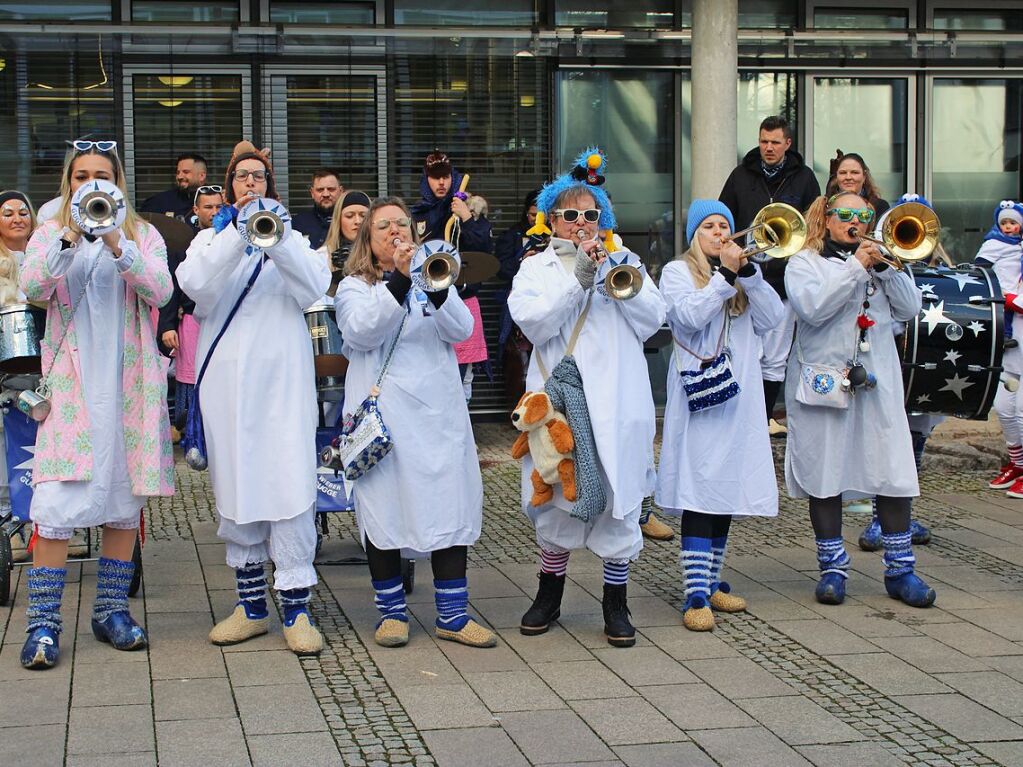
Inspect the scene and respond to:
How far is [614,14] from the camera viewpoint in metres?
12.2

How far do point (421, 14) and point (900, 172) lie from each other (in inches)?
169

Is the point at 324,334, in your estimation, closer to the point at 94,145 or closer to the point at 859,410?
the point at 94,145

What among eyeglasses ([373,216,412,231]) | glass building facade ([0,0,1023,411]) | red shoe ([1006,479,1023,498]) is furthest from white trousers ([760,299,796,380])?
eyeglasses ([373,216,412,231])

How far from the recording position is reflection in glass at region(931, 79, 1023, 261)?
1283 cm

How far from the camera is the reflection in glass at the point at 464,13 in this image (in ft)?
38.9

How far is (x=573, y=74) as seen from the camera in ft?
39.3

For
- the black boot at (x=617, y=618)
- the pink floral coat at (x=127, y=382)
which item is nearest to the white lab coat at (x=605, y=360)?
the black boot at (x=617, y=618)

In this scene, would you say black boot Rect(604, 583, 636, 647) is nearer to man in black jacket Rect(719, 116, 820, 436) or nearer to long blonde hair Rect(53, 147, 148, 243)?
long blonde hair Rect(53, 147, 148, 243)

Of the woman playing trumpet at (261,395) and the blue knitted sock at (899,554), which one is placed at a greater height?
the woman playing trumpet at (261,395)

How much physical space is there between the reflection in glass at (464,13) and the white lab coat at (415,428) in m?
6.28

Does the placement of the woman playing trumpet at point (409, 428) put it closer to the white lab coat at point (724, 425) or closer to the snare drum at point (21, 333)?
the white lab coat at point (724, 425)

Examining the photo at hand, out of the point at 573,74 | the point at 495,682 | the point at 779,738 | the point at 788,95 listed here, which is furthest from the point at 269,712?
the point at 788,95

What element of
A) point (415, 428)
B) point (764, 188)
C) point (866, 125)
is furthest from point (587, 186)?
point (866, 125)

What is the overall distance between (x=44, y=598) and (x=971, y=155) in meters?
9.58
